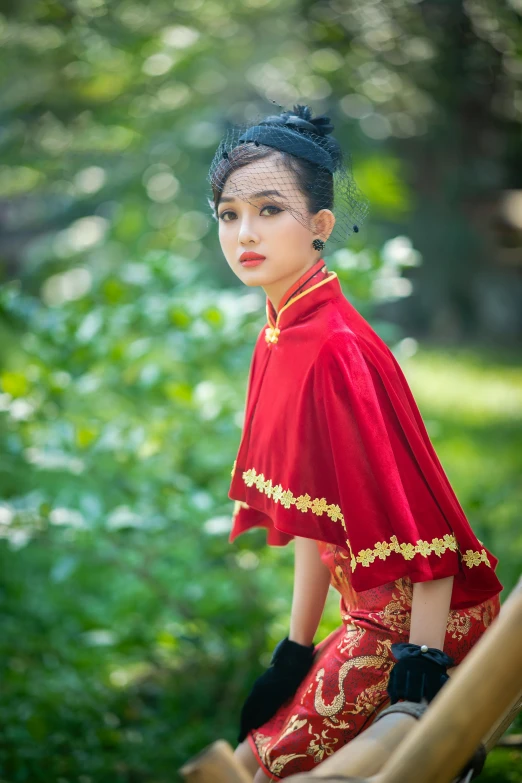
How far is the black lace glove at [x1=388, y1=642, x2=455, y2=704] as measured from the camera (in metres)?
1.44

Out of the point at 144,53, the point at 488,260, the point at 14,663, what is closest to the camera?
the point at 14,663

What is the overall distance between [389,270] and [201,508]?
4.20 feet

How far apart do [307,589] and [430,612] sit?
35 cm

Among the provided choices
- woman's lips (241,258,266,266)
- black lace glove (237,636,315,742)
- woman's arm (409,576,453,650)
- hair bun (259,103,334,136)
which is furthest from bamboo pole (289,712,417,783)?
hair bun (259,103,334,136)

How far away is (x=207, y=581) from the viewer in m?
4.09

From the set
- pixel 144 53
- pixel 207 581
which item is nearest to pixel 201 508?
pixel 207 581

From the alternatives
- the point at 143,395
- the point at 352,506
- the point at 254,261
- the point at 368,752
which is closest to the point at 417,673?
the point at 368,752

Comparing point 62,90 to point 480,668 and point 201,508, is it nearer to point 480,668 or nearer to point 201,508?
point 201,508

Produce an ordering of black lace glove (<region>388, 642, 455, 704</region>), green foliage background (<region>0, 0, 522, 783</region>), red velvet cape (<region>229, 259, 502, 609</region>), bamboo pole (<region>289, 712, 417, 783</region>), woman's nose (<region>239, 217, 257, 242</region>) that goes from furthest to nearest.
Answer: green foliage background (<region>0, 0, 522, 783</region>) < woman's nose (<region>239, 217, 257, 242</region>) < red velvet cape (<region>229, 259, 502, 609</region>) < black lace glove (<region>388, 642, 455, 704</region>) < bamboo pole (<region>289, 712, 417, 783</region>)

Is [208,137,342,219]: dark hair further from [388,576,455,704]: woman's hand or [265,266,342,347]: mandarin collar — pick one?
[388,576,455,704]: woman's hand

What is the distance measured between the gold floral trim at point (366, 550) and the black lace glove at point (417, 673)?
169mm

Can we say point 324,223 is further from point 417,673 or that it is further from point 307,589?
point 417,673

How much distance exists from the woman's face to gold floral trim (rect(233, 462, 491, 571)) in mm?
434

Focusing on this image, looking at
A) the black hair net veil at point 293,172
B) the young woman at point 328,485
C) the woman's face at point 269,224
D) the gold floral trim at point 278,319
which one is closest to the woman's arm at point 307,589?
the young woman at point 328,485
